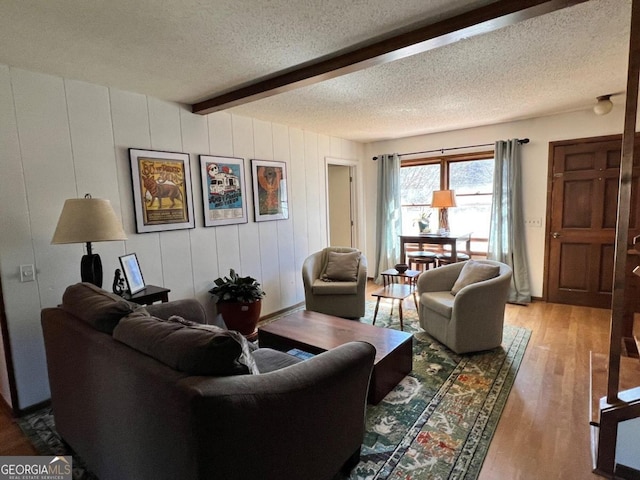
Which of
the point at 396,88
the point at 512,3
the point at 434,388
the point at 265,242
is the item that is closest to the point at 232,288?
the point at 265,242

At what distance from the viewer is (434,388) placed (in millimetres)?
2453

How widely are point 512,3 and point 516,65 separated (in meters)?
1.03

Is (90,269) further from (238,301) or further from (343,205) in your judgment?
(343,205)

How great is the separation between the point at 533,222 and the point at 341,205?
9.22ft

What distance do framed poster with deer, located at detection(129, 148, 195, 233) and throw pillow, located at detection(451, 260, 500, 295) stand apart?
8.64 ft

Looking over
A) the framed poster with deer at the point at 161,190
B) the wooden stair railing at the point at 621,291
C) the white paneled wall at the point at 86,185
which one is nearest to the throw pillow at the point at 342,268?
the white paneled wall at the point at 86,185

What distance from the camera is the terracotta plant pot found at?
3322 mm

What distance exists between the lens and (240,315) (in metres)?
3.35

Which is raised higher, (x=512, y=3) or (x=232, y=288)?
(x=512, y=3)

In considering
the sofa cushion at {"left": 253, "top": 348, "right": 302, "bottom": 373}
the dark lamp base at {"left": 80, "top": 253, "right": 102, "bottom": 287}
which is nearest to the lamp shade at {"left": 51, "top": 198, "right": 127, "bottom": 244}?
the dark lamp base at {"left": 80, "top": 253, "right": 102, "bottom": 287}

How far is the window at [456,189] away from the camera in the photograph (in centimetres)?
483

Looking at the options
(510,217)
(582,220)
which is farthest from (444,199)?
(582,220)

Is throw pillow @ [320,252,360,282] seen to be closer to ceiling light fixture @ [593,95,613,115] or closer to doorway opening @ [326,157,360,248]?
doorway opening @ [326,157,360,248]

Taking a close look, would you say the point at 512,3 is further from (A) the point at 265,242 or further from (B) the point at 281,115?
(A) the point at 265,242
